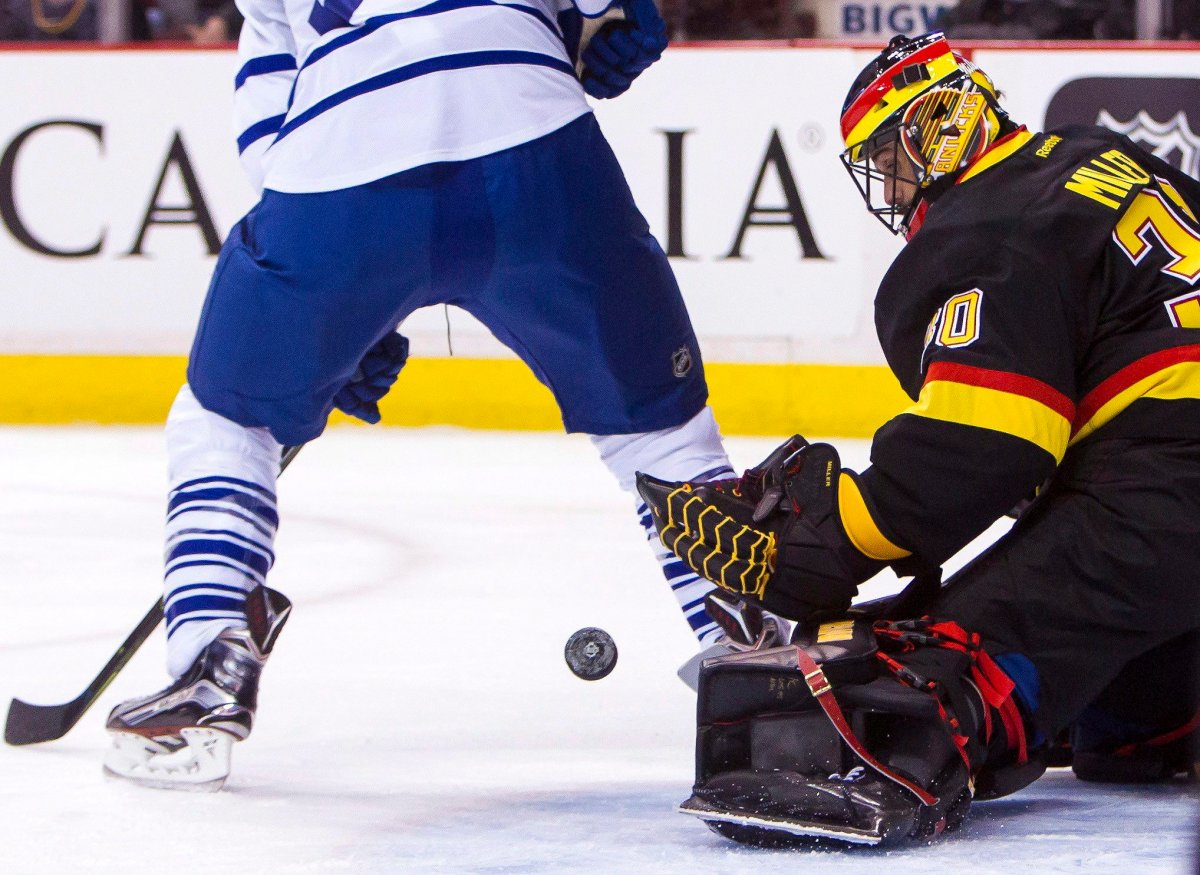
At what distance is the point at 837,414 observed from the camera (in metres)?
4.82

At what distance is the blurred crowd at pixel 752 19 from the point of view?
5074mm

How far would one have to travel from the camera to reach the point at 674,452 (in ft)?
6.61

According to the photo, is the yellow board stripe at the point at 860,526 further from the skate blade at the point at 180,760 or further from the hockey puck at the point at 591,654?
the skate blade at the point at 180,760

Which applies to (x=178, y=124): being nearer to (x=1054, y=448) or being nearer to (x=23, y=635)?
(x=23, y=635)

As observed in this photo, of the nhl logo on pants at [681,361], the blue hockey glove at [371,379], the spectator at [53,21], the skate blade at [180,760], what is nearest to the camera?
the skate blade at [180,760]

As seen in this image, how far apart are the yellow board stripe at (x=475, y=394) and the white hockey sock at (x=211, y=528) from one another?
2.94 m

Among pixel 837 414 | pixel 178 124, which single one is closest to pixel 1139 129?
pixel 837 414

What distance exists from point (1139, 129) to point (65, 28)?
2.94 m

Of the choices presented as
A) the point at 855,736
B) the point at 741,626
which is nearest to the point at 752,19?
the point at 741,626

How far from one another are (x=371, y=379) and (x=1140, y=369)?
0.87 metres

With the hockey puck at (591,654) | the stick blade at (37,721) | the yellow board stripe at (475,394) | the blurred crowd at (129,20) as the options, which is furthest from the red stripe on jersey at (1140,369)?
Result: the blurred crowd at (129,20)

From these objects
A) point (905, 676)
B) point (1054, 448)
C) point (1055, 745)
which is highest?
point (1054, 448)

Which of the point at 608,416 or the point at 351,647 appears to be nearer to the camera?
the point at 608,416

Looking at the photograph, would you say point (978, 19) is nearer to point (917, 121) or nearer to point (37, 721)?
point (917, 121)
